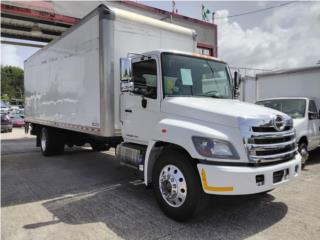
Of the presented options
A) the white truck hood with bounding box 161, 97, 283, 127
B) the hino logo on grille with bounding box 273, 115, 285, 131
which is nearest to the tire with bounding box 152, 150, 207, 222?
the white truck hood with bounding box 161, 97, 283, 127

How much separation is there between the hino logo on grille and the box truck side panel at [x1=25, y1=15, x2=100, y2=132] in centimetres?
336

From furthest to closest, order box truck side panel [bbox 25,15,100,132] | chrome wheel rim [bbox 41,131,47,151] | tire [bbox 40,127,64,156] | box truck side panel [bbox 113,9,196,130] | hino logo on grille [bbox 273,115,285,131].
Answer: chrome wheel rim [bbox 41,131,47,151], tire [bbox 40,127,64,156], box truck side panel [bbox 25,15,100,132], box truck side panel [bbox 113,9,196,130], hino logo on grille [bbox 273,115,285,131]

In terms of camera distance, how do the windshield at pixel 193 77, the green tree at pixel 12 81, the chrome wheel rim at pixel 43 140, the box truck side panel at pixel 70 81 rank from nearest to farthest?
the windshield at pixel 193 77
the box truck side panel at pixel 70 81
the chrome wheel rim at pixel 43 140
the green tree at pixel 12 81

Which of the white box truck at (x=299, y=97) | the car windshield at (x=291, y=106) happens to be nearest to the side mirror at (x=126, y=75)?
the white box truck at (x=299, y=97)

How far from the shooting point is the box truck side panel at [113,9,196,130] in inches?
220

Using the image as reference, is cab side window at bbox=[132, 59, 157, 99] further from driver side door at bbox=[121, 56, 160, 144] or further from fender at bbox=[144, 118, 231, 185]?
fender at bbox=[144, 118, 231, 185]

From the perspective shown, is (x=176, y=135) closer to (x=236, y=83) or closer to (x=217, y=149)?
(x=217, y=149)

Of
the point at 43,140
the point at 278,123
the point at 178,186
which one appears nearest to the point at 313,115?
the point at 278,123

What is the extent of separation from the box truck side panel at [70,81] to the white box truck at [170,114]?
0.08 feet

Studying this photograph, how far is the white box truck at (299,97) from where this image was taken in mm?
7598

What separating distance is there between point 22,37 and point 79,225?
574 inches

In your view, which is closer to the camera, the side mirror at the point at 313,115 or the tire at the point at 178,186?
the tire at the point at 178,186

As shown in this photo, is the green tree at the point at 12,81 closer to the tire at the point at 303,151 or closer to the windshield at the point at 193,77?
the tire at the point at 303,151

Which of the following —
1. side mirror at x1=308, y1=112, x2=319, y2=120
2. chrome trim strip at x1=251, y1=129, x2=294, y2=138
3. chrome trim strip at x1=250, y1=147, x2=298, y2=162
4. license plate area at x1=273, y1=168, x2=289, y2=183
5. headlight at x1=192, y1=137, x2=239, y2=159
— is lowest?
license plate area at x1=273, y1=168, x2=289, y2=183
